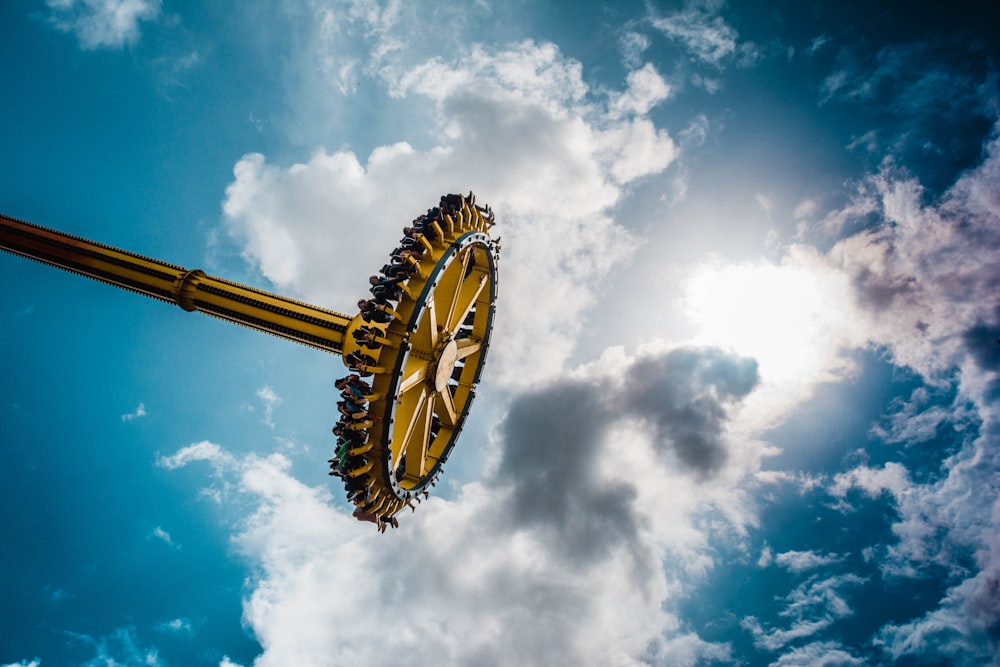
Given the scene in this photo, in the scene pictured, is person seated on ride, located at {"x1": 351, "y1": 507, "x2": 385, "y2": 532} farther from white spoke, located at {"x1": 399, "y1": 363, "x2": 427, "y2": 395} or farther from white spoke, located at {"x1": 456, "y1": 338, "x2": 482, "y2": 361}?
white spoke, located at {"x1": 456, "y1": 338, "x2": 482, "y2": 361}

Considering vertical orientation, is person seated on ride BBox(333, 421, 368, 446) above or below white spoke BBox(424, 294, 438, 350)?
below

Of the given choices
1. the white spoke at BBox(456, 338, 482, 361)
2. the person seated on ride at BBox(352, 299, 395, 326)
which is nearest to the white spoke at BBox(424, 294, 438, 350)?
the person seated on ride at BBox(352, 299, 395, 326)

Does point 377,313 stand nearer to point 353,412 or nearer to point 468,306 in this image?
point 353,412

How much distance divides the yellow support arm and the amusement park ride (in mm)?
38

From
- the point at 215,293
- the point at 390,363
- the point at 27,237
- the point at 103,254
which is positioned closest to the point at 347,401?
the point at 390,363

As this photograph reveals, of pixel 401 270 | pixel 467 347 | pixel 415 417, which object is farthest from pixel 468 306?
pixel 401 270

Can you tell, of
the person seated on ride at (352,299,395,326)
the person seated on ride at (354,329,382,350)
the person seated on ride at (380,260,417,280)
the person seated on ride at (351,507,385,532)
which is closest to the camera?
the person seated on ride at (354,329,382,350)

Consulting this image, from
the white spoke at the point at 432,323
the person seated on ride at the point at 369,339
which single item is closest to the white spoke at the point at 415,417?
the white spoke at the point at 432,323

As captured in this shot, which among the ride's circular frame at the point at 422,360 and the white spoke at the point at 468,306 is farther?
the white spoke at the point at 468,306

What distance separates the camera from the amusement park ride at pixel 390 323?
14.2m

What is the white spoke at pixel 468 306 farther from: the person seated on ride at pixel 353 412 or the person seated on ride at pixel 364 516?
the person seated on ride at pixel 364 516

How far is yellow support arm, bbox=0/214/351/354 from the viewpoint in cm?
1733

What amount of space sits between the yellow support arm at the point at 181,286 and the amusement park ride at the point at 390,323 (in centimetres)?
4

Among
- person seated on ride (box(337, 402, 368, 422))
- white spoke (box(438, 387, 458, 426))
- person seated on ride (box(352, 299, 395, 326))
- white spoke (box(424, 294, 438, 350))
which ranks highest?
white spoke (box(424, 294, 438, 350))
